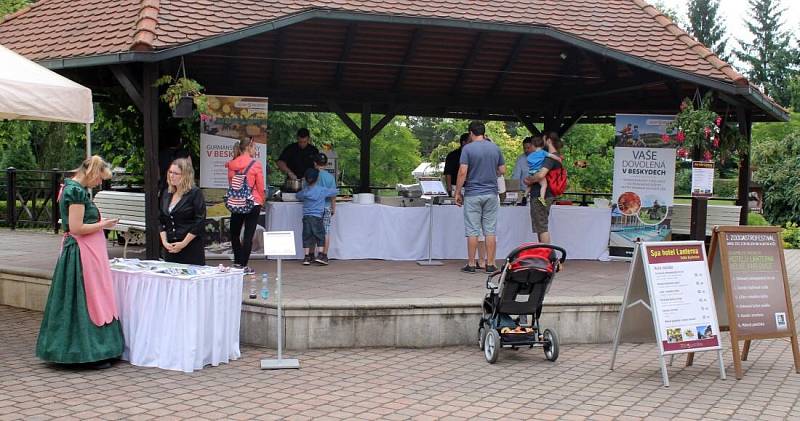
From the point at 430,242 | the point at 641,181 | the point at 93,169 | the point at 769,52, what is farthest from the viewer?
the point at 769,52

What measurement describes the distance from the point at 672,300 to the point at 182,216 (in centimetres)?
430

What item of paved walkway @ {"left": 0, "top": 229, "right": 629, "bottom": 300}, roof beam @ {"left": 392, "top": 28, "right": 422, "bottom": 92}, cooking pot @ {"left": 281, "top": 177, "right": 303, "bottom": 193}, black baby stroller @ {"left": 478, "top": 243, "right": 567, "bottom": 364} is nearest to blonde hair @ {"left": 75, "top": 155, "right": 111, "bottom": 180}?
paved walkway @ {"left": 0, "top": 229, "right": 629, "bottom": 300}

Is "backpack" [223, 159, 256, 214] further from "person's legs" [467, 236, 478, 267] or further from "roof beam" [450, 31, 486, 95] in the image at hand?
"roof beam" [450, 31, 486, 95]

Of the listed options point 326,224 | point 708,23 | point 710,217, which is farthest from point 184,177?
point 708,23

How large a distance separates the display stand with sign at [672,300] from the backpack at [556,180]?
3263mm

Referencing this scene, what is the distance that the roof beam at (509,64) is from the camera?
38.3ft

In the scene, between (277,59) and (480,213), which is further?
(277,59)

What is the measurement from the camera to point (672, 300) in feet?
21.3

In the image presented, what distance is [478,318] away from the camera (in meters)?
7.61

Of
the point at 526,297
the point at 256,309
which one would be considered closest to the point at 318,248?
the point at 256,309

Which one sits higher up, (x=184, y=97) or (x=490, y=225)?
(x=184, y=97)

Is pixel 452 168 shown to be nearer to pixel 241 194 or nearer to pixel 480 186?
pixel 480 186

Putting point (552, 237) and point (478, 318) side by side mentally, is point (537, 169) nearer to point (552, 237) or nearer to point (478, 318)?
point (552, 237)

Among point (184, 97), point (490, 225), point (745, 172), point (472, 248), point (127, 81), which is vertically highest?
point (127, 81)
